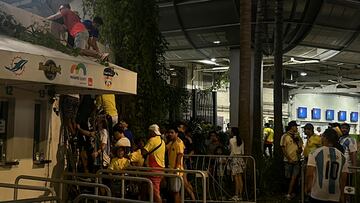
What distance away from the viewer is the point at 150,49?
1281 cm

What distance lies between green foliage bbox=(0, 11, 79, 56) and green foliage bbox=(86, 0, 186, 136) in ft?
14.1

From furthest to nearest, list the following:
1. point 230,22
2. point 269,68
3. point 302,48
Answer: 1. point 269,68
2. point 302,48
3. point 230,22

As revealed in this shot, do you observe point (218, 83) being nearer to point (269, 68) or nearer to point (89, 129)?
point (269, 68)

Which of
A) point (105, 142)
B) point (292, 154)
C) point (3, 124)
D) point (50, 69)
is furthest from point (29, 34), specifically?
point (292, 154)

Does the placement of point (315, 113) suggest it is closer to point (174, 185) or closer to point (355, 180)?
point (355, 180)

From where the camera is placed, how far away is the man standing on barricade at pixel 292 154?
38.9 feet

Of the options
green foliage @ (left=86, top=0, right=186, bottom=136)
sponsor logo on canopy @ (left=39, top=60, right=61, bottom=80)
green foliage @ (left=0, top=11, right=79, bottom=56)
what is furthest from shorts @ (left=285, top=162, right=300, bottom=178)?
sponsor logo on canopy @ (left=39, top=60, right=61, bottom=80)

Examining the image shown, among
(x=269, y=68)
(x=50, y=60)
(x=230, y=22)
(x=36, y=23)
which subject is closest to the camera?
(x=50, y=60)

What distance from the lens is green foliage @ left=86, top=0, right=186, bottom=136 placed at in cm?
1258

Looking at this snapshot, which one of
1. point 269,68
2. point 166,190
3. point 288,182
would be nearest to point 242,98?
point 288,182

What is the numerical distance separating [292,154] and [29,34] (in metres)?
6.80

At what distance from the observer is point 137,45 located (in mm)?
12656

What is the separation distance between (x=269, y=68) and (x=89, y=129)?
1922 centimetres

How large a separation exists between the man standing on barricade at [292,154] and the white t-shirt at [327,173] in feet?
17.4
